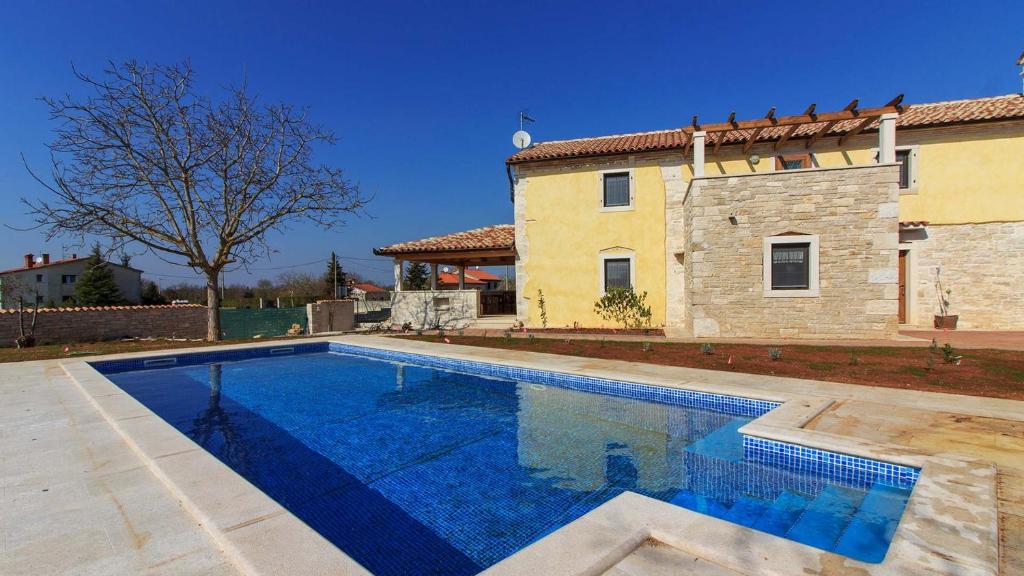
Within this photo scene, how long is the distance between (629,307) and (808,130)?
7748mm

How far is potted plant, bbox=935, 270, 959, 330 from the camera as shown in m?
12.8

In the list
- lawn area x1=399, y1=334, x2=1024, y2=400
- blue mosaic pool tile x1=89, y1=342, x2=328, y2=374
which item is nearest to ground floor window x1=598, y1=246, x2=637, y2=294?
lawn area x1=399, y1=334, x2=1024, y2=400

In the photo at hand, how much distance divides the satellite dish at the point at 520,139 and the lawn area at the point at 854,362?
374 inches

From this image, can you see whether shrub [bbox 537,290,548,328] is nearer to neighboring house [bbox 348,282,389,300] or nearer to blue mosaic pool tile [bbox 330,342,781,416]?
blue mosaic pool tile [bbox 330,342,781,416]

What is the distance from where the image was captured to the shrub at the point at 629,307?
49.2ft

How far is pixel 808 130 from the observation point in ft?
45.3

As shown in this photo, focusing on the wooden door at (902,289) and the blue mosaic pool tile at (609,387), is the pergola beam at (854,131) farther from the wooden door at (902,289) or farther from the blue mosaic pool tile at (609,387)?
the blue mosaic pool tile at (609,387)

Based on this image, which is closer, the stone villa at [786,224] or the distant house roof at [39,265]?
the stone villa at [786,224]

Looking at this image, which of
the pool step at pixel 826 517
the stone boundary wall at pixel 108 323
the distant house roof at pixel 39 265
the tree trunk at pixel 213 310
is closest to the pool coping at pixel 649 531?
the pool step at pixel 826 517

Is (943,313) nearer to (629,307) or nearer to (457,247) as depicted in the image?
(629,307)

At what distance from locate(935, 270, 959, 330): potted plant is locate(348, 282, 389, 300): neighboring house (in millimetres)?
44027

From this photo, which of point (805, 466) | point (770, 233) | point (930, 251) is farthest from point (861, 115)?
point (805, 466)

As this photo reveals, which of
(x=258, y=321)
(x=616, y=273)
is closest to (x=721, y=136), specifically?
(x=616, y=273)

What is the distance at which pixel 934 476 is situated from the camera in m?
3.40
